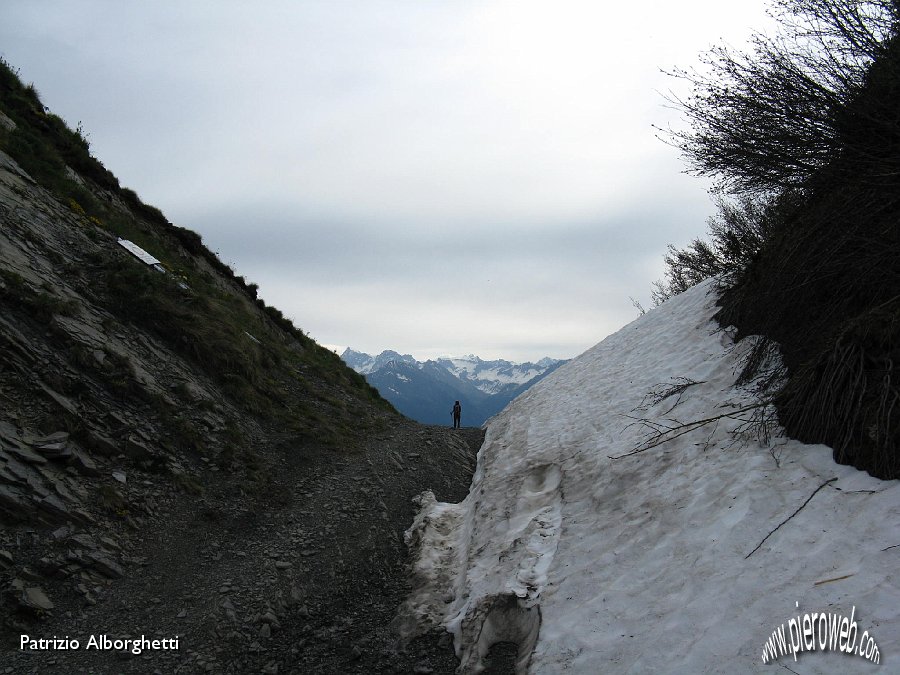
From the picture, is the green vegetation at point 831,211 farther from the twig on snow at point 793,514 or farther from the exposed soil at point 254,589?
the exposed soil at point 254,589

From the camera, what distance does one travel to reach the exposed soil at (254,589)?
238 inches

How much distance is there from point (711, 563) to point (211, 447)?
9.81 meters

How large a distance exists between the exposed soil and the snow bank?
0.84 m

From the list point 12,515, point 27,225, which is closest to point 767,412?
point 12,515

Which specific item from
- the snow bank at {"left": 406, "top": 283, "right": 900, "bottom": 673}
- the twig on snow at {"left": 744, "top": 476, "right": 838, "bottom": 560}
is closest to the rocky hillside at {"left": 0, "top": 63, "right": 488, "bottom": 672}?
the snow bank at {"left": 406, "top": 283, "right": 900, "bottom": 673}

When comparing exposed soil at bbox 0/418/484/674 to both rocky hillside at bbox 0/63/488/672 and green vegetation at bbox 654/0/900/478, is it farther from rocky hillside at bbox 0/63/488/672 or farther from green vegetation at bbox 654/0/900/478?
green vegetation at bbox 654/0/900/478

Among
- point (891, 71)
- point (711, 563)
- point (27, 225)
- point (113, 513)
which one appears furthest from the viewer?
point (27, 225)

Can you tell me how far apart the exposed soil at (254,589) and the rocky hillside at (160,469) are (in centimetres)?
3

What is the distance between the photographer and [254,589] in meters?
7.40

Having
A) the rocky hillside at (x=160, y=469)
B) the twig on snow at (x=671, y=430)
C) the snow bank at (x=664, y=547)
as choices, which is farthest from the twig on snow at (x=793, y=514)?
the rocky hillside at (x=160, y=469)

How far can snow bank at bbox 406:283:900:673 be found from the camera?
14.1ft

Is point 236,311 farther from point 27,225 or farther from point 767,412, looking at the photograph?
point 767,412

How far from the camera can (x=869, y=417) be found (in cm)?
528

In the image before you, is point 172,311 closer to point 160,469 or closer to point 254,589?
point 160,469
